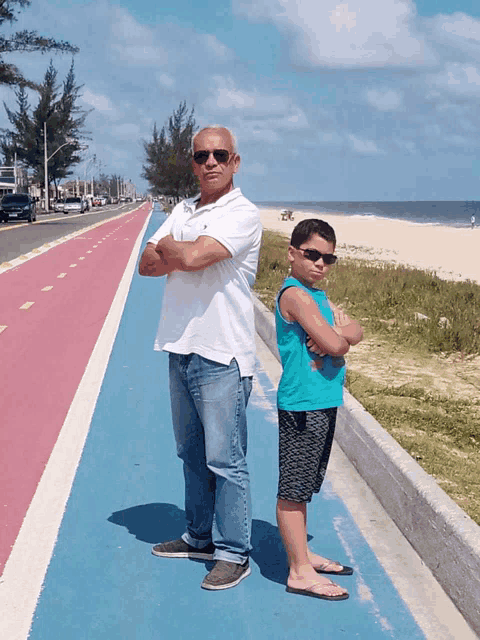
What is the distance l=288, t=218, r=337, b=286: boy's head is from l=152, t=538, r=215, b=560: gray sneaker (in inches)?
53.7

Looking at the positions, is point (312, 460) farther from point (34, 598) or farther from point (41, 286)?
point (41, 286)

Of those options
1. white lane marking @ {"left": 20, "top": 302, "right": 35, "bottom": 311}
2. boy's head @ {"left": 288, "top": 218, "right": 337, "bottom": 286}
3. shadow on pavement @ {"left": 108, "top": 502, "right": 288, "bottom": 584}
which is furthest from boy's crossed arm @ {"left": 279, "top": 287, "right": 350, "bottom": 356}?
white lane marking @ {"left": 20, "top": 302, "right": 35, "bottom": 311}

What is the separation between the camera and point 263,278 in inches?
710

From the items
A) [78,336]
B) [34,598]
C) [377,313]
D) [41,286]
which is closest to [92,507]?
[34,598]

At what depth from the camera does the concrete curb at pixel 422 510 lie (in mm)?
3723

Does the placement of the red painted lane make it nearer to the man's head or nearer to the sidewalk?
the sidewalk

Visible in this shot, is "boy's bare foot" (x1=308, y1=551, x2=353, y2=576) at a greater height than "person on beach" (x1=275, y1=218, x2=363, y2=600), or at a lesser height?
lesser

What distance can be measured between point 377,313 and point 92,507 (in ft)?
28.9

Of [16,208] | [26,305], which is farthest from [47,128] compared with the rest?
[26,305]

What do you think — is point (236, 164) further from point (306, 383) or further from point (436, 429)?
point (436, 429)

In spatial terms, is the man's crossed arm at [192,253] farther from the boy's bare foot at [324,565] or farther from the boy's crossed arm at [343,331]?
the boy's bare foot at [324,565]

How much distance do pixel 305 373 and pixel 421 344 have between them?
7250 mm

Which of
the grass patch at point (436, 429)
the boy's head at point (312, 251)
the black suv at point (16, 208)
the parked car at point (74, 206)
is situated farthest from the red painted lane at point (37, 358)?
the parked car at point (74, 206)

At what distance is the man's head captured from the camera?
377 cm
